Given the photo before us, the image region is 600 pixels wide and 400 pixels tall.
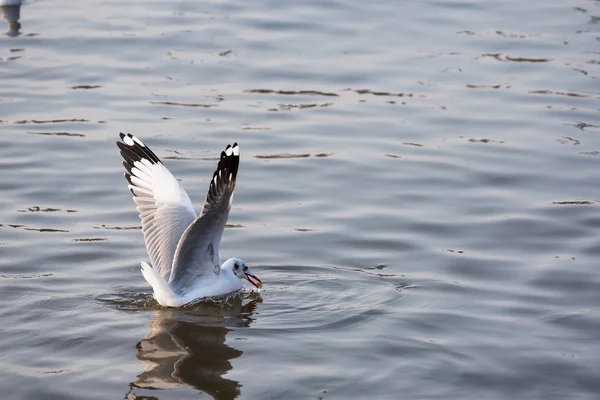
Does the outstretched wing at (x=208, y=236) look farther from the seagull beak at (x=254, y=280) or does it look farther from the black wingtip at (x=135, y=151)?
the black wingtip at (x=135, y=151)

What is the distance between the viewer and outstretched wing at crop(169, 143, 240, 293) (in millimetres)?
7719

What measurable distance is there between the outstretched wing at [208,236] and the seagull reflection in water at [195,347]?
0.23 metres

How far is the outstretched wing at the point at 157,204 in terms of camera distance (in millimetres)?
8711

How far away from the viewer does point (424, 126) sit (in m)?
12.4

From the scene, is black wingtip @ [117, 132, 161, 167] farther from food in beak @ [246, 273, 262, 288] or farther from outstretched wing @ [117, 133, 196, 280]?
food in beak @ [246, 273, 262, 288]

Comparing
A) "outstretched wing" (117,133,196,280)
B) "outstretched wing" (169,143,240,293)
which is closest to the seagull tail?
"outstretched wing" (169,143,240,293)

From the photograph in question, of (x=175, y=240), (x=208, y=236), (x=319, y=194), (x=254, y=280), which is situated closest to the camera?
(x=208, y=236)

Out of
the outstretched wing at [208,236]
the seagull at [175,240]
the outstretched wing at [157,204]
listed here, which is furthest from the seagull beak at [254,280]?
the outstretched wing at [157,204]

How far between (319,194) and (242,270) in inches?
82.1

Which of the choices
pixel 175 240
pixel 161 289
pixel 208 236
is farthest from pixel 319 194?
pixel 161 289

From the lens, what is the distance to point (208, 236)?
8242mm

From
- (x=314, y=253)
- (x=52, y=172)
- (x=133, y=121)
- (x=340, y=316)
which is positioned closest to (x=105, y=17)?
(x=133, y=121)

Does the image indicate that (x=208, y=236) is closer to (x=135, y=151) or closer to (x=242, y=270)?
(x=242, y=270)

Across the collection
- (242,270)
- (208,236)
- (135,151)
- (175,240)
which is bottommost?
(242,270)
